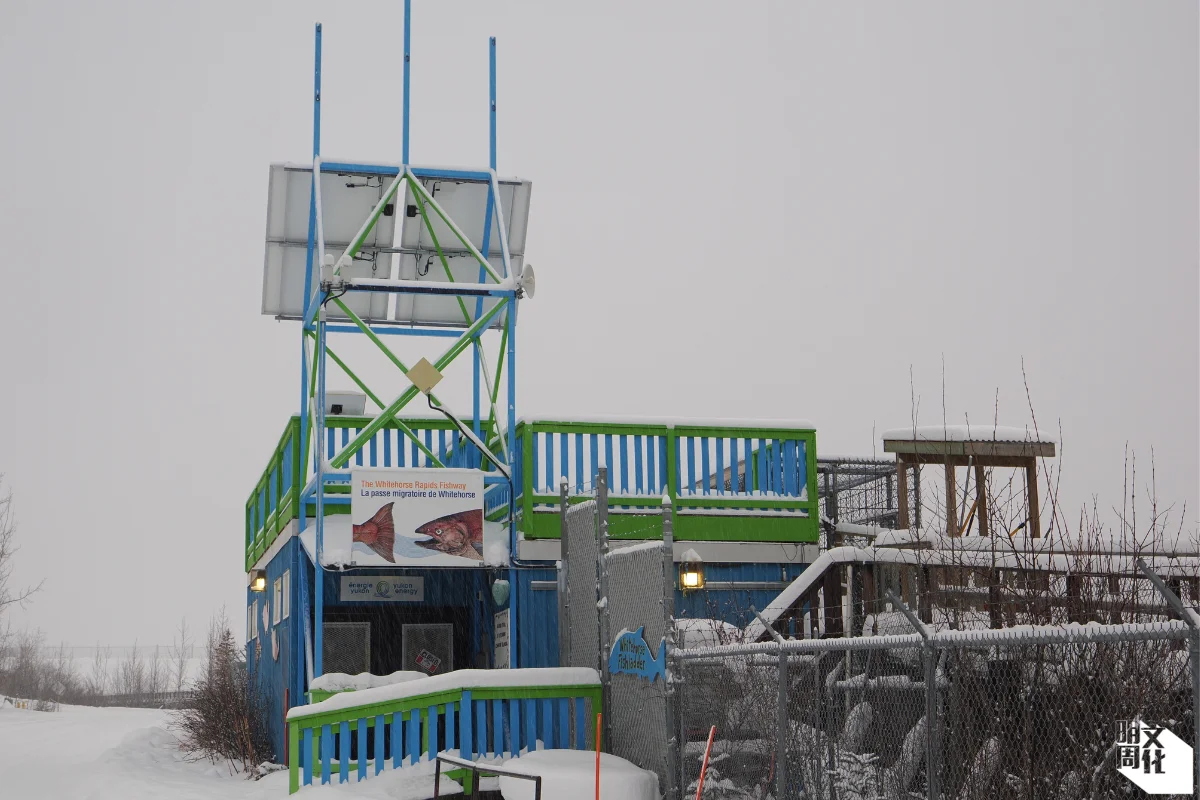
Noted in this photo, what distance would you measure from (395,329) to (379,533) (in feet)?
18.4

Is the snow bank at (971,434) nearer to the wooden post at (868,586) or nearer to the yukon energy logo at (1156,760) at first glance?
the wooden post at (868,586)

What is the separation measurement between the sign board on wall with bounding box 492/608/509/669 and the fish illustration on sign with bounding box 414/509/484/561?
1.10m

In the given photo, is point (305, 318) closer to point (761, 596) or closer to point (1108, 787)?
point (761, 596)

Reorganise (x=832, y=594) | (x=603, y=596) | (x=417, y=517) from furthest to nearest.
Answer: (x=417, y=517), (x=832, y=594), (x=603, y=596)

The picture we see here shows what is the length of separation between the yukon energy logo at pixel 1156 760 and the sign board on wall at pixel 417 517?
966cm

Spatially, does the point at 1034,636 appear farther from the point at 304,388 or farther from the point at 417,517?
the point at 304,388

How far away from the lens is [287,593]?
679 inches

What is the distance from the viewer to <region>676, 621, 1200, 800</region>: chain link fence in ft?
22.7

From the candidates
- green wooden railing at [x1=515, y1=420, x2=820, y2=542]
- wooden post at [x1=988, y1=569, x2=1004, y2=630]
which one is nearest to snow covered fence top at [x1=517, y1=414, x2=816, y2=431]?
green wooden railing at [x1=515, y1=420, x2=820, y2=542]

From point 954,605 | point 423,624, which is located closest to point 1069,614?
point 954,605

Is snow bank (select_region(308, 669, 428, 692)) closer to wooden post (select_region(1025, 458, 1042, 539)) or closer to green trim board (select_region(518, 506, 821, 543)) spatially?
green trim board (select_region(518, 506, 821, 543))

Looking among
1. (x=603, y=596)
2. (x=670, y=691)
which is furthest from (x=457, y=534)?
(x=670, y=691)

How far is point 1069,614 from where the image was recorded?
846 cm

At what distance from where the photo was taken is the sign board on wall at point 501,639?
15.4 metres
